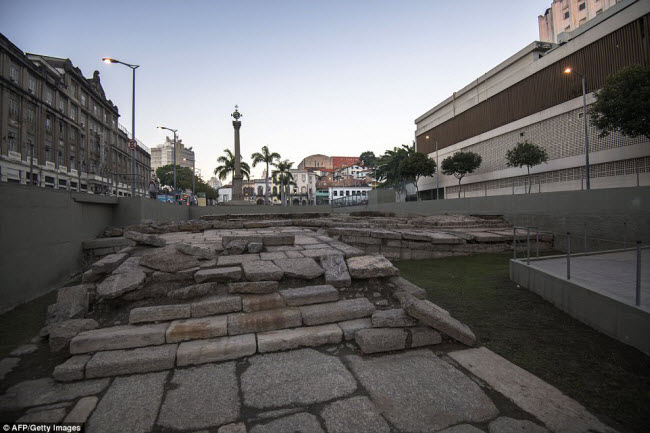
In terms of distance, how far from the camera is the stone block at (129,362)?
99.7 inches

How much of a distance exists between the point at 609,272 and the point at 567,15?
7705 centimetres

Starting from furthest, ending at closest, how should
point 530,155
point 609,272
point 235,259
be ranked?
point 530,155 → point 235,259 → point 609,272

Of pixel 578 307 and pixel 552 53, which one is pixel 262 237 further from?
pixel 552 53

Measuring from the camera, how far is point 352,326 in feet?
10.6

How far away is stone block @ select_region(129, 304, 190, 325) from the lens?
3137 mm

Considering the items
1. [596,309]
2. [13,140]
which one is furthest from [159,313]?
[13,140]

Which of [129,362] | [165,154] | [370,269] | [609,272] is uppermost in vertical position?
[165,154]

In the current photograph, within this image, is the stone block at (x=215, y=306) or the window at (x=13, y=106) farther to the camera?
the window at (x=13, y=106)

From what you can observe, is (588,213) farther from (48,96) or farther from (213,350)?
(48,96)

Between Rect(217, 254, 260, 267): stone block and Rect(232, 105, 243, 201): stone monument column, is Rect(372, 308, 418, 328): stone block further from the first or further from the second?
Rect(232, 105, 243, 201): stone monument column

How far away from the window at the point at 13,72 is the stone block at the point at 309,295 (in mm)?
33764

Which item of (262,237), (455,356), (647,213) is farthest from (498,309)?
(647,213)

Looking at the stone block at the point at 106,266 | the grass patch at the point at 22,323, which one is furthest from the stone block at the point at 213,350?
the stone block at the point at 106,266

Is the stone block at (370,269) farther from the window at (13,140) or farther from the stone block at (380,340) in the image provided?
the window at (13,140)
